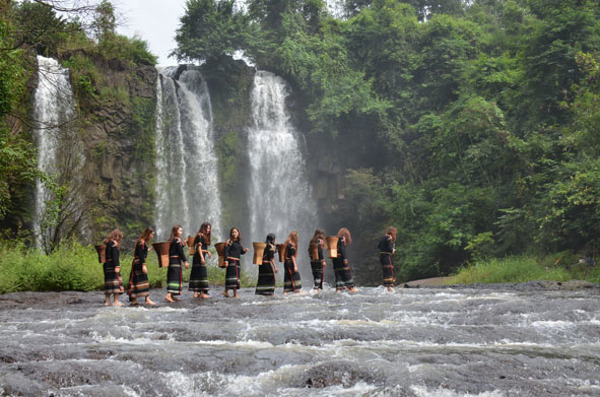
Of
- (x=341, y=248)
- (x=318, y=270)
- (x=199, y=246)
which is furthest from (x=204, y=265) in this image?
(x=341, y=248)

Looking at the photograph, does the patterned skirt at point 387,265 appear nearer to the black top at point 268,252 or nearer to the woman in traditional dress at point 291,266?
the woman in traditional dress at point 291,266

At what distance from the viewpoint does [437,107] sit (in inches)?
1414

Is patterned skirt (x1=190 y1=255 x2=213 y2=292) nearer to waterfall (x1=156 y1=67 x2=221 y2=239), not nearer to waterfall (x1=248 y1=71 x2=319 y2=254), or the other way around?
waterfall (x1=156 y1=67 x2=221 y2=239)

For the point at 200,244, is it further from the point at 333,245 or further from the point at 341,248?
the point at 341,248

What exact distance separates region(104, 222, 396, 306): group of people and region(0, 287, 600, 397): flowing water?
5.62 ft

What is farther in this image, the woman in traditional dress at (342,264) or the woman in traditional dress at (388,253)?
the woman in traditional dress at (388,253)

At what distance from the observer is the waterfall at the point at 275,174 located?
3378 cm

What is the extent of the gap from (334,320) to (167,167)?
2370 cm

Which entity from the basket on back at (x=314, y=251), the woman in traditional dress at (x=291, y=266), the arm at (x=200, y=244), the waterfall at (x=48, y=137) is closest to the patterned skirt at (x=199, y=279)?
the arm at (x=200, y=244)

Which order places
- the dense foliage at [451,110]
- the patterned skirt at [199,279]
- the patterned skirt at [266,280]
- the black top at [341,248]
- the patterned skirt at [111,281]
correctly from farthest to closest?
1. the dense foliage at [451,110]
2. the black top at [341,248]
3. the patterned skirt at [266,280]
4. the patterned skirt at [199,279]
5. the patterned skirt at [111,281]

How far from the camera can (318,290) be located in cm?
1586

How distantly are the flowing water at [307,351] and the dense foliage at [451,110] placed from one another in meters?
11.7

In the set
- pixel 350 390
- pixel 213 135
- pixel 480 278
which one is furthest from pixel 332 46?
pixel 350 390

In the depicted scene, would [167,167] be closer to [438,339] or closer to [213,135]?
[213,135]
